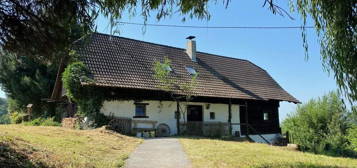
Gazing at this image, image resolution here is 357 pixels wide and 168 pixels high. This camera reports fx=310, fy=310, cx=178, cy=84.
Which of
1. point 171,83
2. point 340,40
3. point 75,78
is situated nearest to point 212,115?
point 171,83

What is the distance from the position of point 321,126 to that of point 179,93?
1020 cm

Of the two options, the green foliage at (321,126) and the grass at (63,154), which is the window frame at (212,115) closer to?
the green foliage at (321,126)

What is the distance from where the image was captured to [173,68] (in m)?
20.8

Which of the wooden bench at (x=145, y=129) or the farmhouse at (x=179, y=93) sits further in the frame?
the farmhouse at (x=179, y=93)

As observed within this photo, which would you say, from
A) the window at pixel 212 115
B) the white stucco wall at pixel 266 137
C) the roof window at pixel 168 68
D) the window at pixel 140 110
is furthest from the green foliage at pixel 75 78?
the white stucco wall at pixel 266 137

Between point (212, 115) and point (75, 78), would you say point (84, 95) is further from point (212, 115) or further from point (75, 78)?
point (212, 115)

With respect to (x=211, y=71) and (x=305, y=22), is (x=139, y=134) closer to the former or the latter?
(x=211, y=71)

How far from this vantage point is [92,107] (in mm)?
16062

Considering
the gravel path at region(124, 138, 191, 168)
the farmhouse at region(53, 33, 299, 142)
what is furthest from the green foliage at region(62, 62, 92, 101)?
the gravel path at region(124, 138, 191, 168)

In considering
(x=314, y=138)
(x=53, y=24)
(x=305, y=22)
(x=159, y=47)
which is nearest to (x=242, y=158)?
(x=305, y=22)

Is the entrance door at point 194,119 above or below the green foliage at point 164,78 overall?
below

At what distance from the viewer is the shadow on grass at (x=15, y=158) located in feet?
18.7

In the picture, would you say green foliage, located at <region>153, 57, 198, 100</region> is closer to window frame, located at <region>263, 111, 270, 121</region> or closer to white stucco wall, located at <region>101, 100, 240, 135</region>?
white stucco wall, located at <region>101, 100, 240, 135</region>

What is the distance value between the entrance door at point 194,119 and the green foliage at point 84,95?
521 centimetres
